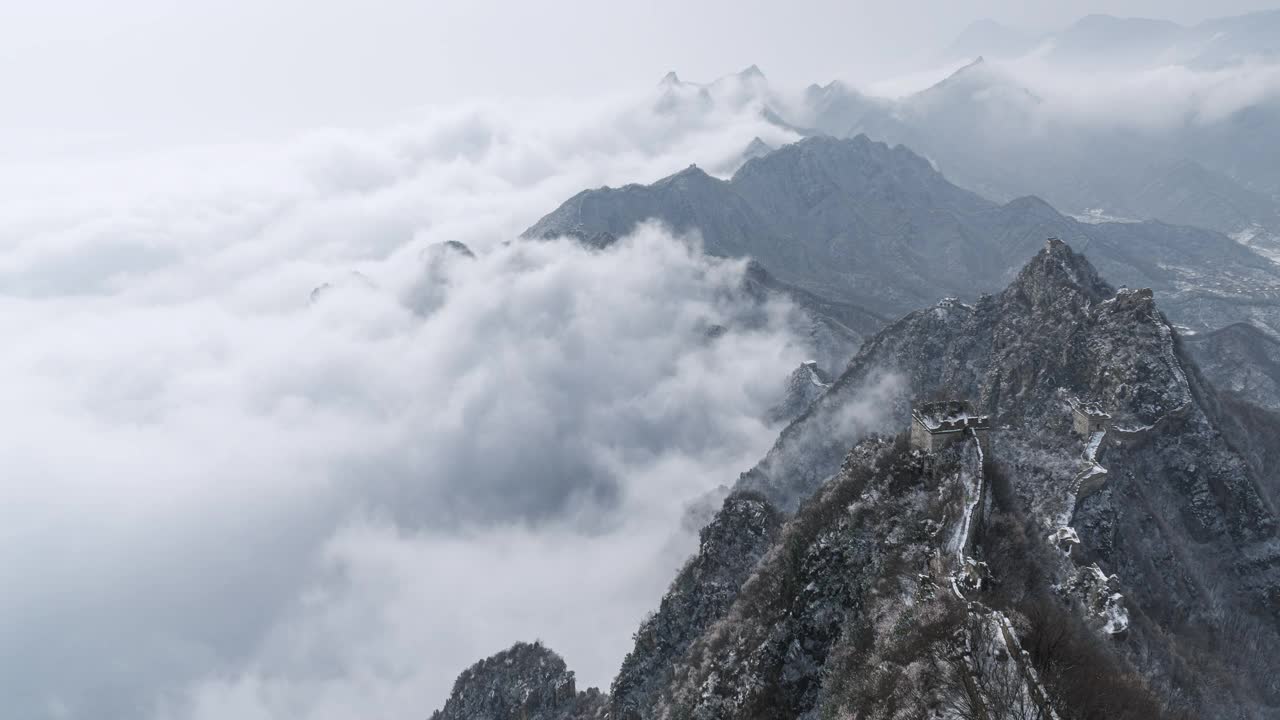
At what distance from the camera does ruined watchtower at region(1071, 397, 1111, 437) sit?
112 meters

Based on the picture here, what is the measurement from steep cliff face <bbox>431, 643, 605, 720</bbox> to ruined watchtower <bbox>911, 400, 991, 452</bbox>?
300 feet

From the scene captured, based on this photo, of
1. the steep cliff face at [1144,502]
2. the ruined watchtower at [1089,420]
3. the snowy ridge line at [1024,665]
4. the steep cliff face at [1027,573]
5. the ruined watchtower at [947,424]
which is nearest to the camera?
the snowy ridge line at [1024,665]

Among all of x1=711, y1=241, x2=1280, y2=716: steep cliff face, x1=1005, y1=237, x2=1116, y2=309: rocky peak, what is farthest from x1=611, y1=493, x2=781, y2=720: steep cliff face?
x1=1005, y1=237, x2=1116, y2=309: rocky peak

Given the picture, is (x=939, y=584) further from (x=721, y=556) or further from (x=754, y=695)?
(x=721, y=556)

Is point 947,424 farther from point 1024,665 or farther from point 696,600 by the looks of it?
point 696,600

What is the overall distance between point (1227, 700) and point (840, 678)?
62.7 meters

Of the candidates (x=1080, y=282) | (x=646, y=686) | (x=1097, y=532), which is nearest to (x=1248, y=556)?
(x=1097, y=532)

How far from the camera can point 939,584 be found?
165ft

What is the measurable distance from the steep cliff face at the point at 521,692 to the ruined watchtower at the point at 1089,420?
105635mm

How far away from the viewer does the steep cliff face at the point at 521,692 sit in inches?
5236

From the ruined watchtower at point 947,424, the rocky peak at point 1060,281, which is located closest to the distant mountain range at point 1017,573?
the ruined watchtower at point 947,424

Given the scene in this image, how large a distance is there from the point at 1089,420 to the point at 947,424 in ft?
218

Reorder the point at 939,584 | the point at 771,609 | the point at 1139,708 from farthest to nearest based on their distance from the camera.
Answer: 1. the point at 771,609
2. the point at 939,584
3. the point at 1139,708

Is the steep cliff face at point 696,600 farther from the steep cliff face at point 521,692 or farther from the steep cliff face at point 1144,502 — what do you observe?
the steep cliff face at point 521,692
